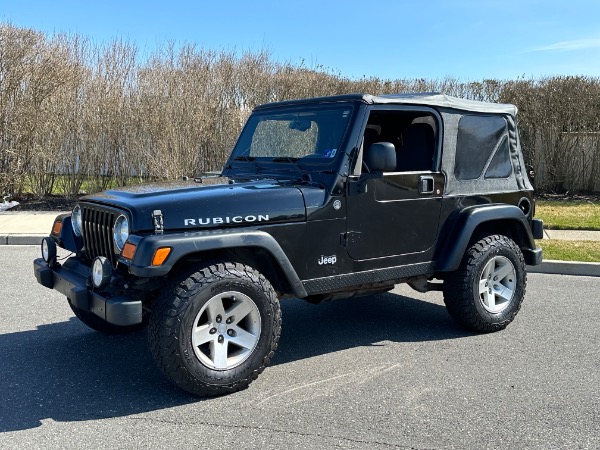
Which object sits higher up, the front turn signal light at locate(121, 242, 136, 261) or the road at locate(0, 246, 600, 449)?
the front turn signal light at locate(121, 242, 136, 261)

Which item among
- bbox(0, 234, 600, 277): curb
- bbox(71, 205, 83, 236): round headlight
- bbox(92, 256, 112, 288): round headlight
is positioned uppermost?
bbox(71, 205, 83, 236): round headlight

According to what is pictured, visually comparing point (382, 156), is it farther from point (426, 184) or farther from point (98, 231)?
point (98, 231)

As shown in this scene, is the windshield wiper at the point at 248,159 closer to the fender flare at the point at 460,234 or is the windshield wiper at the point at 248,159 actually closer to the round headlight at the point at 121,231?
the round headlight at the point at 121,231

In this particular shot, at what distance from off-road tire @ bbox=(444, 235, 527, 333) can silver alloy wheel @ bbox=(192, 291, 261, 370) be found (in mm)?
1879

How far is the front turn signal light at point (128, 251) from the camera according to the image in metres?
3.64

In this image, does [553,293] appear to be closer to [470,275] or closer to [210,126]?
[470,275]

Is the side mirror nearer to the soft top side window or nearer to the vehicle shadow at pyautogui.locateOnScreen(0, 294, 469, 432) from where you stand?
the soft top side window

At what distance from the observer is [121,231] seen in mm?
3895

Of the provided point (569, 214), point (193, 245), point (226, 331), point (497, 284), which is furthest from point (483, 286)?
point (569, 214)

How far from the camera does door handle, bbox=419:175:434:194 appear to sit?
4.75 meters

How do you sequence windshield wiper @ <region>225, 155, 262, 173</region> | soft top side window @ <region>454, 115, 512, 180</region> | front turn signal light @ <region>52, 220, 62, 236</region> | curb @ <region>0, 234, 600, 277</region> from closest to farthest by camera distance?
front turn signal light @ <region>52, 220, 62, 236</region>
windshield wiper @ <region>225, 155, 262, 173</region>
soft top side window @ <region>454, 115, 512, 180</region>
curb @ <region>0, 234, 600, 277</region>

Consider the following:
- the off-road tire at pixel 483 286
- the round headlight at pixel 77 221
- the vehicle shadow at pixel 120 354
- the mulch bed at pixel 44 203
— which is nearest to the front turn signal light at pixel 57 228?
the round headlight at pixel 77 221

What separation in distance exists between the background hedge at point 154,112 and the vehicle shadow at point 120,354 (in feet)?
27.2

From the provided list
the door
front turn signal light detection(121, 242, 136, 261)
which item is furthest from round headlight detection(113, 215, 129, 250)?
the door
